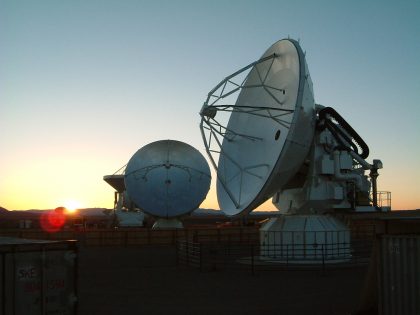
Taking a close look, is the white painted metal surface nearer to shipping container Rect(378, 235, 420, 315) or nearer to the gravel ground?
the gravel ground

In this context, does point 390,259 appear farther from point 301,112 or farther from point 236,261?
point 236,261

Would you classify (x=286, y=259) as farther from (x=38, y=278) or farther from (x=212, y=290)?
(x=38, y=278)

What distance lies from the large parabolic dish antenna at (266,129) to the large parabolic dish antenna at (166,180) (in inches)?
701

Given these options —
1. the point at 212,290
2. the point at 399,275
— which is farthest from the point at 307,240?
the point at 399,275

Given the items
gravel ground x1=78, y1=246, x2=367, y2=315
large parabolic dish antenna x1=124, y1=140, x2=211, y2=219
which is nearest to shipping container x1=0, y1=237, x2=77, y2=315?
gravel ground x1=78, y1=246, x2=367, y2=315

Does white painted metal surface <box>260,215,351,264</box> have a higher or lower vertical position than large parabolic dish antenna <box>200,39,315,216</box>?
lower

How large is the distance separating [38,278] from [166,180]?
36.4 metres

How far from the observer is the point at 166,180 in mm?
47531

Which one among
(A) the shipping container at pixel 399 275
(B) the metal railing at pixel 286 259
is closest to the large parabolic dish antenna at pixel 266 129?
(B) the metal railing at pixel 286 259

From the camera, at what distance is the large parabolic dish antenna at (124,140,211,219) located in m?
47.7

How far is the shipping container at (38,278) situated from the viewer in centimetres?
1070

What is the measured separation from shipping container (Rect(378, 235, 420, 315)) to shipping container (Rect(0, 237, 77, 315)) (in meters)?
7.00

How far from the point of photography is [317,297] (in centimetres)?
1773

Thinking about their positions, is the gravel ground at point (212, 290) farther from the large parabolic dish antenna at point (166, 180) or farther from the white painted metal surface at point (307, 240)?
the large parabolic dish antenna at point (166, 180)
